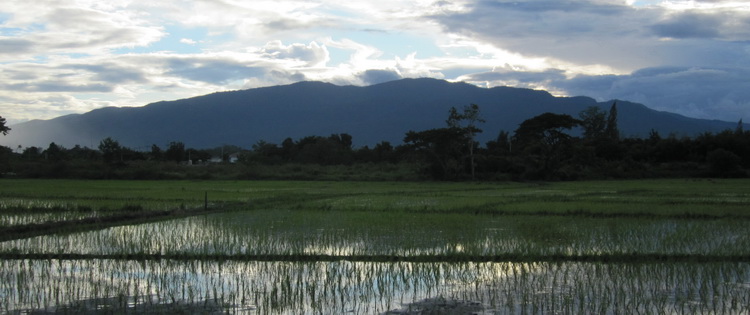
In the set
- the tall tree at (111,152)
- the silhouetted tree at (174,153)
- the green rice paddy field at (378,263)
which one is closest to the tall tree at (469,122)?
the green rice paddy field at (378,263)

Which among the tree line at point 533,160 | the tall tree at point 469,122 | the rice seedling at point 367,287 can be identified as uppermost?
the tall tree at point 469,122

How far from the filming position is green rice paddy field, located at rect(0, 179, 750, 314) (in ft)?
19.4

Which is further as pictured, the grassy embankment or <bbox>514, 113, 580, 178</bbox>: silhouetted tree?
<bbox>514, 113, 580, 178</bbox>: silhouetted tree

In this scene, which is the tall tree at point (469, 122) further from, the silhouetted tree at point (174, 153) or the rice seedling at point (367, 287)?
the silhouetted tree at point (174, 153)

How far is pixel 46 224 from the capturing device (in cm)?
1209

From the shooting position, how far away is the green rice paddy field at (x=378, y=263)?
5902mm

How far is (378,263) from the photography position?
8.05m

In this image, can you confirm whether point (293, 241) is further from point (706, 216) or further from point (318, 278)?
point (706, 216)

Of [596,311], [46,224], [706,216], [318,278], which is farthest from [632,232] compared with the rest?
[46,224]

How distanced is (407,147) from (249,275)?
33.8m

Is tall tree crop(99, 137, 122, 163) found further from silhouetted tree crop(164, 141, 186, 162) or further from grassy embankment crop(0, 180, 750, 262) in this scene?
grassy embankment crop(0, 180, 750, 262)

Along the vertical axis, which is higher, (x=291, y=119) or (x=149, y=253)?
(x=291, y=119)

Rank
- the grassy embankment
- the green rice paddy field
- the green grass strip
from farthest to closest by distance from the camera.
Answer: the grassy embankment, the green grass strip, the green rice paddy field

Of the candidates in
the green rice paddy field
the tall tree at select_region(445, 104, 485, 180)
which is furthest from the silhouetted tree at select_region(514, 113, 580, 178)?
the green rice paddy field
